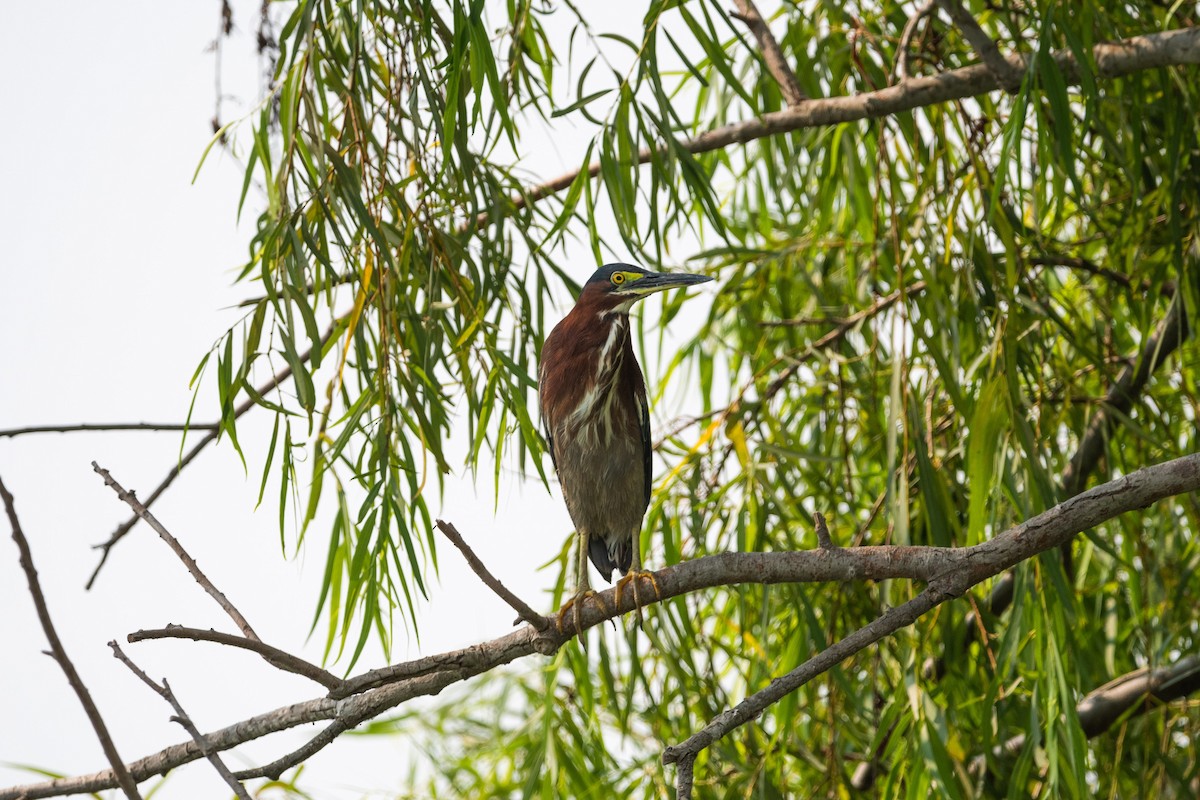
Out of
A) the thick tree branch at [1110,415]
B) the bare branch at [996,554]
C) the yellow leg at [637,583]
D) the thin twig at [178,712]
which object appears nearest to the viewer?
the thin twig at [178,712]

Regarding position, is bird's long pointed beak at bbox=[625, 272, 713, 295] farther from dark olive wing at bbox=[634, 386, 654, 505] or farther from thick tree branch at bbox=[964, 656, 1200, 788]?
thick tree branch at bbox=[964, 656, 1200, 788]

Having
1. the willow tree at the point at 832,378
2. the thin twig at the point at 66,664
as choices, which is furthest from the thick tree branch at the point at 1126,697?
the thin twig at the point at 66,664

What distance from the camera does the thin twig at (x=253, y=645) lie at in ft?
4.44

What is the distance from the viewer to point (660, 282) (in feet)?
8.29

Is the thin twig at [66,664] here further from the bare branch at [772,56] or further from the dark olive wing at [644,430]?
the bare branch at [772,56]

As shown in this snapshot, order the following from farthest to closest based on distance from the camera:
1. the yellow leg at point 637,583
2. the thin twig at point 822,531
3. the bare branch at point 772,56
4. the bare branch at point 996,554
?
the bare branch at point 772,56
the yellow leg at point 637,583
the thin twig at point 822,531
the bare branch at point 996,554

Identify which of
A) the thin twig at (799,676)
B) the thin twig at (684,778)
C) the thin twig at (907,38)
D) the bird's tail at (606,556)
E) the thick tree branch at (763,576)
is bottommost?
the thin twig at (684,778)

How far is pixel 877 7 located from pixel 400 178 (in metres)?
1.52

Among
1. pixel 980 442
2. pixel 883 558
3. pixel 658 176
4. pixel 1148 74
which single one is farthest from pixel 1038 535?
pixel 1148 74

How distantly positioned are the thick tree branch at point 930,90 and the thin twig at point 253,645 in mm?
978

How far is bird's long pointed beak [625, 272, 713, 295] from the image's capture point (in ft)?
8.06

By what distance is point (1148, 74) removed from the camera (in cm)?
273

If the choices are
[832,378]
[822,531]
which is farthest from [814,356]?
[822,531]

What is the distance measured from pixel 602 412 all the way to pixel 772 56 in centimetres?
83
